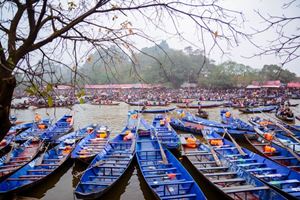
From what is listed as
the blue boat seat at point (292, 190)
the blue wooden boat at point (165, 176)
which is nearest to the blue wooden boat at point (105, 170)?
the blue wooden boat at point (165, 176)

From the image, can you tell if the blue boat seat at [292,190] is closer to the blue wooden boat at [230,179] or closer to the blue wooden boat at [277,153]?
the blue wooden boat at [230,179]

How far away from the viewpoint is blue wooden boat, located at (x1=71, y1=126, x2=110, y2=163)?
29.9 ft

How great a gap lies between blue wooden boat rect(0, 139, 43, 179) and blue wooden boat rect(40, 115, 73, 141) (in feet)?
2.55

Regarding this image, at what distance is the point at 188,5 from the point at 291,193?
19.6 feet

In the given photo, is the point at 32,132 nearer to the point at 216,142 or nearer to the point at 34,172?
the point at 34,172

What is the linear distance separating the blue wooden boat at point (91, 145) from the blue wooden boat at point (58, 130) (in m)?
2.20

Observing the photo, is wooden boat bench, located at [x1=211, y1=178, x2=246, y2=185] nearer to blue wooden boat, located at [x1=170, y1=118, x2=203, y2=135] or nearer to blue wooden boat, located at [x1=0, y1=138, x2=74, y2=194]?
blue wooden boat, located at [x1=0, y1=138, x2=74, y2=194]

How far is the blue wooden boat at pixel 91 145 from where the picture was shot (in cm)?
911

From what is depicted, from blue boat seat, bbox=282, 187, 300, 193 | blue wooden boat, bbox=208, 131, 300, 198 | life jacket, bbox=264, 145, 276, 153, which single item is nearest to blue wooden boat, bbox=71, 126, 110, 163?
blue wooden boat, bbox=208, 131, 300, 198

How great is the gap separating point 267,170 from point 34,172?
26.4ft

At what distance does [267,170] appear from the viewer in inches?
305

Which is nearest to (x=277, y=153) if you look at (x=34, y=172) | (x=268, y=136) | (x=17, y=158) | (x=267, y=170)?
(x=268, y=136)

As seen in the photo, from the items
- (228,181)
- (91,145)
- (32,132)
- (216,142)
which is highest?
(216,142)

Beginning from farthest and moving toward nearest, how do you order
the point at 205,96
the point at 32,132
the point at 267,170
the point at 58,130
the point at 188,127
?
the point at 205,96 < the point at 188,127 < the point at 58,130 < the point at 32,132 < the point at 267,170
